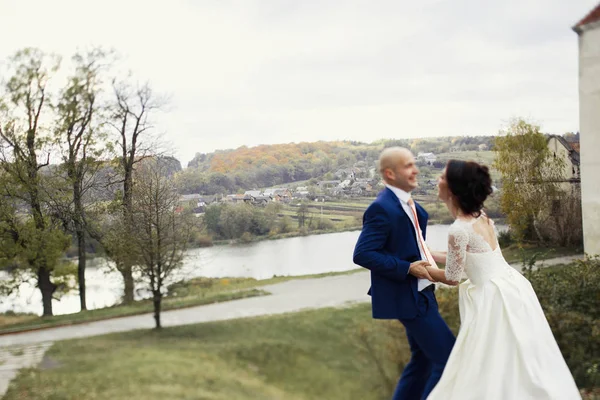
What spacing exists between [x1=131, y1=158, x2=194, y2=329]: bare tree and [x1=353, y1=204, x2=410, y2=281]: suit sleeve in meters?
3.99

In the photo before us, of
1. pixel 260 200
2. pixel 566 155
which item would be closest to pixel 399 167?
pixel 260 200

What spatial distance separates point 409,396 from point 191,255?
4.67 m

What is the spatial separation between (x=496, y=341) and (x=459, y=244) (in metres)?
0.34

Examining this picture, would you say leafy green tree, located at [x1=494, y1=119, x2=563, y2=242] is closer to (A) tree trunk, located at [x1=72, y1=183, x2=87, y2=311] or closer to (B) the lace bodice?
(A) tree trunk, located at [x1=72, y1=183, x2=87, y2=311]

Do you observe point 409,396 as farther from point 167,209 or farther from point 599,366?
point 167,209

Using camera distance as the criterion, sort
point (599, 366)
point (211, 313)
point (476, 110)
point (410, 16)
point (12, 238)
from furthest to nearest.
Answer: point (476, 110), point (410, 16), point (211, 313), point (12, 238), point (599, 366)

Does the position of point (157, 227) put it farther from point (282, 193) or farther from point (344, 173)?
point (344, 173)

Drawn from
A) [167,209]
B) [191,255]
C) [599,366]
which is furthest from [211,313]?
[599,366]

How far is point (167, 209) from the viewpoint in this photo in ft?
19.7

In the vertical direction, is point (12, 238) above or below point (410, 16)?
below

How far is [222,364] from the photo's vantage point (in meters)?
5.97

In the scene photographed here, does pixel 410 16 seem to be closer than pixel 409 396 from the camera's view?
No

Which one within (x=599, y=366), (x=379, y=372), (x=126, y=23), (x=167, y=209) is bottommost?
(x=379, y=372)

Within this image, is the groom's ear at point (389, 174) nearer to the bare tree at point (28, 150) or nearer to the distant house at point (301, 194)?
the bare tree at point (28, 150)
